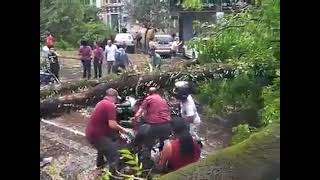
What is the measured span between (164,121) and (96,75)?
19.4 inches

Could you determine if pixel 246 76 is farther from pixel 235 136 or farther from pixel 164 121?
pixel 164 121

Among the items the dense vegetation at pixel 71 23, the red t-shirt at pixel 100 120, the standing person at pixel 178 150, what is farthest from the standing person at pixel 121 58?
the standing person at pixel 178 150

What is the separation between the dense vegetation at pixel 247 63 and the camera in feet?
10.8

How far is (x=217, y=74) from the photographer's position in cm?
332

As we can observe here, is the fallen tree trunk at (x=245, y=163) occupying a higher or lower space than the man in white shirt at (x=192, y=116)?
lower

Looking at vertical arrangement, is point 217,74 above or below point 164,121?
above

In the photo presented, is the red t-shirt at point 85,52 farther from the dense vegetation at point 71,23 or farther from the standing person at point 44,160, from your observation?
the standing person at point 44,160

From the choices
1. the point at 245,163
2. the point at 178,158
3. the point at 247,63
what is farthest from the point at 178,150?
the point at 247,63

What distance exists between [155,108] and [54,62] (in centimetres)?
66

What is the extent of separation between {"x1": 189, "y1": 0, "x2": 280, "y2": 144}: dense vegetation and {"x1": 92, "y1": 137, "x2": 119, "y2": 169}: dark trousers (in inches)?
23.7

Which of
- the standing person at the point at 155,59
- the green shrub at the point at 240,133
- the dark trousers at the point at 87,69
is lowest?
the green shrub at the point at 240,133

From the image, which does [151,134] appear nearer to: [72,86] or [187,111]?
[187,111]

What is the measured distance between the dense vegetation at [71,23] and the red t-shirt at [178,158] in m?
0.80
